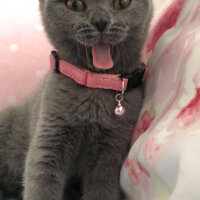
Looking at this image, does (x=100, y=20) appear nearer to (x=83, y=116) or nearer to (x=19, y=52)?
(x=83, y=116)

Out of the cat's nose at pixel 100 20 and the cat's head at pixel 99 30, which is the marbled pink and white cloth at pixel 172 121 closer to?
the cat's head at pixel 99 30

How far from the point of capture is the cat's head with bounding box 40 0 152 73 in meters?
0.70

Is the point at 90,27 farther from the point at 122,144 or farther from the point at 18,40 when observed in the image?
the point at 18,40

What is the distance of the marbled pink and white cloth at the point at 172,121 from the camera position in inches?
18.4

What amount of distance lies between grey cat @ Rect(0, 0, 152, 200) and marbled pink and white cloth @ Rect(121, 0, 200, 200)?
0.19ft

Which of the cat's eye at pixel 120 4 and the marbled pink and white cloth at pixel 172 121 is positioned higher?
the cat's eye at pixel 120 4

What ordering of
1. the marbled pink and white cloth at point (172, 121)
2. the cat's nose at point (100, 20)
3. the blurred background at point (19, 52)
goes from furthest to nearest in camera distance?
the blurred background at point (19, 52) → the cat's nose at point (100, 20) → the marbled pink and white cloth at point (172, 121)

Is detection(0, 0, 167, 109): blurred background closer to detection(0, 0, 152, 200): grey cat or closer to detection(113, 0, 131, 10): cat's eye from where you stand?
detection(0, 0, 152, 200): grey cat

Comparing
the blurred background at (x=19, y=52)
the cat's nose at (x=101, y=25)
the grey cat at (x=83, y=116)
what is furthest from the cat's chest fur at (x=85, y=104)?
the blurred background at (x=19, y=52)

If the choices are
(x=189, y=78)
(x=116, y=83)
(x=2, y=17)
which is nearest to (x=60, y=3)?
(x=116, y=83)

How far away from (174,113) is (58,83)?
1.17ft

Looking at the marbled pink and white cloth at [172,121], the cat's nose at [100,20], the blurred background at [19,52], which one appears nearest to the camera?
the marbled pink and white cloth at [172,121]

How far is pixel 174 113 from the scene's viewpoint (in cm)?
60

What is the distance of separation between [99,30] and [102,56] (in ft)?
0.26
